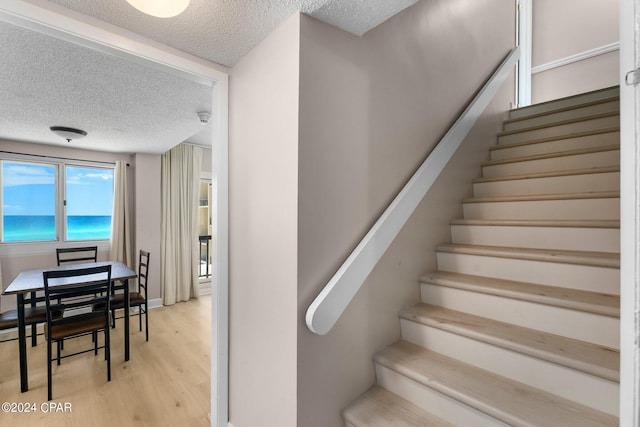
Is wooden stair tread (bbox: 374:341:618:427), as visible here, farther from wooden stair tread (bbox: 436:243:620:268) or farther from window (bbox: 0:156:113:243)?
window (bbox: 0:156:113:243)

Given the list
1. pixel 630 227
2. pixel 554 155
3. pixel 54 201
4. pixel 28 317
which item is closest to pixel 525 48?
pixel 554 155

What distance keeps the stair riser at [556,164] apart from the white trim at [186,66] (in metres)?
2.00

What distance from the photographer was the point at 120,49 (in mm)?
1354

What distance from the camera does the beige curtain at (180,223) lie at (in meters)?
4.27

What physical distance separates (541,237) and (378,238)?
99cm

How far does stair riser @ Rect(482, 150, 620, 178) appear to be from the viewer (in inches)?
68.0

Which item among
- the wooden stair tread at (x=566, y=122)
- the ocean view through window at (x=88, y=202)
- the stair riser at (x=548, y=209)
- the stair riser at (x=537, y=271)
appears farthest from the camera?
the ocean view through window at (x=88, y=202)

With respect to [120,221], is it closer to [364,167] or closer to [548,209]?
[364,167]

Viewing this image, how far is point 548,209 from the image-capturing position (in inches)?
66.4

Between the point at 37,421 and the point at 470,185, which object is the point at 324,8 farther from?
the point at 37,421

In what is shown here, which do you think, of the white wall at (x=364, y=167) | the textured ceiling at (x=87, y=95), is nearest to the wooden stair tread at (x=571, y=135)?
the white wall at (x=364, y=167)

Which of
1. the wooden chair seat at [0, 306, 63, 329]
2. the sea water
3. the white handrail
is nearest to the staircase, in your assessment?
the white handrail

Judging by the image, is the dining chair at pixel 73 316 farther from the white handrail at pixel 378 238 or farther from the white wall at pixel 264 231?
the white handrail at pixel 378 238

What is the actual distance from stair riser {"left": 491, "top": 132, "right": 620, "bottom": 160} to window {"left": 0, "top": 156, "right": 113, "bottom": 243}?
5057mm
